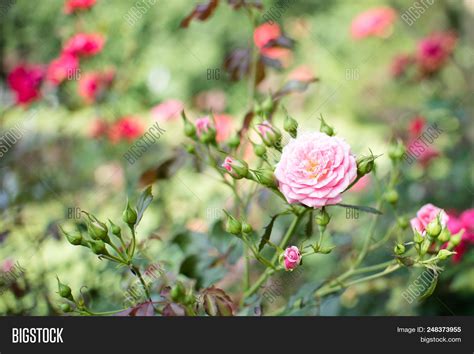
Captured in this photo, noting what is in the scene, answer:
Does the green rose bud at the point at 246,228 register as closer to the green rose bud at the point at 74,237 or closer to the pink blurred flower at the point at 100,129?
the green rose bud at the point at 74,237

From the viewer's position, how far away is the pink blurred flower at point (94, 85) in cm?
202

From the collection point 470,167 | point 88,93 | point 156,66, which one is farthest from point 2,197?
point 156,66

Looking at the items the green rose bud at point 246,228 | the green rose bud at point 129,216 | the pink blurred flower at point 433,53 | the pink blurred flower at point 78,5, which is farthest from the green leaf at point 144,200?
the pink blurred flower at point 433,53

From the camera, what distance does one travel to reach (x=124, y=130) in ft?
7.00

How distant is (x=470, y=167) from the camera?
75.5 inches

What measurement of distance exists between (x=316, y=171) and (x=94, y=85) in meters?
1.40

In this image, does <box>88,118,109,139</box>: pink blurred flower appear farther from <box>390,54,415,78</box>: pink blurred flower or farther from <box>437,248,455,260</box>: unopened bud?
<box>437,248,455,260</box>: unopened bud

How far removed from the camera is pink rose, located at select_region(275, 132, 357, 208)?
0.77 m

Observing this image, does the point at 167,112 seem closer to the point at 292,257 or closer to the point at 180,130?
the point at 180,130

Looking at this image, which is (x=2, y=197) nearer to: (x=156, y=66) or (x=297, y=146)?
(x=297, y=146)

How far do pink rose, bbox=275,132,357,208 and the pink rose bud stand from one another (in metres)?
0.05

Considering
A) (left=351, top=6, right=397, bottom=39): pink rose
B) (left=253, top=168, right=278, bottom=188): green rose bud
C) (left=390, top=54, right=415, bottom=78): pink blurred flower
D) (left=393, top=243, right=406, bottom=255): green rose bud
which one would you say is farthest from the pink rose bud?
(left=351, top=6, right=397, bottom=39): pink rose

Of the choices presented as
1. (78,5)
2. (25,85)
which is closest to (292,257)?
(25,85)
